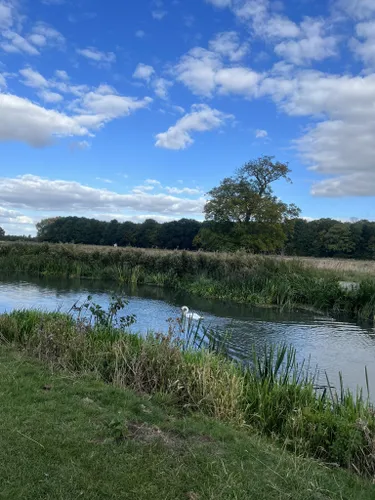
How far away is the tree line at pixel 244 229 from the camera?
134ft

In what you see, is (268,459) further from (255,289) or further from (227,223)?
(227,223)

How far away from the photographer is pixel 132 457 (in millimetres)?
3355

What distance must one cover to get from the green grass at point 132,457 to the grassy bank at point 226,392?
21.5 inches

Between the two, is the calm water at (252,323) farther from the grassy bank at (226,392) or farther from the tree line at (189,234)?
the tree line at (189,234)

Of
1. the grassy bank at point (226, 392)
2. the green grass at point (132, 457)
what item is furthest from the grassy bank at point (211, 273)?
the green grass at point (132, 457)

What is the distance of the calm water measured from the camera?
10.4 meters

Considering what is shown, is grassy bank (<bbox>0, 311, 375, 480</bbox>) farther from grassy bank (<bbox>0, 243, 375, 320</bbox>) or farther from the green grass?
grassy bank (<bbox>0, 243, 375, 320</bbox>)

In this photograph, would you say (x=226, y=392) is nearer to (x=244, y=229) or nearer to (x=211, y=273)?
(x=211, y=273)

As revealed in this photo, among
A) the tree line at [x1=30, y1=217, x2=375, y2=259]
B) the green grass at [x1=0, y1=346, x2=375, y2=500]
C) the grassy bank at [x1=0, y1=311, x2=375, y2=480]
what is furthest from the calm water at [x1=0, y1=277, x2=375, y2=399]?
the tree line at [x1=30, y1=217, x2=375, y2=259]

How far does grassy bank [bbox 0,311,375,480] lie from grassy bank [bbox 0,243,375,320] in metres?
13.4

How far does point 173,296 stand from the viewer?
22797 millimetres

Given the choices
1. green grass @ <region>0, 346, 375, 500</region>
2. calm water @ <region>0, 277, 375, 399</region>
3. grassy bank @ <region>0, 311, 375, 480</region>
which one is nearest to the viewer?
green grass @ <region>0, 346, 375, 500</region>

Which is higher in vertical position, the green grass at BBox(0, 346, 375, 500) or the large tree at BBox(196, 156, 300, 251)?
the large tree at BBox(196, 156, 300, 251)

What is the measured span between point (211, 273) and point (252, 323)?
11.9m
